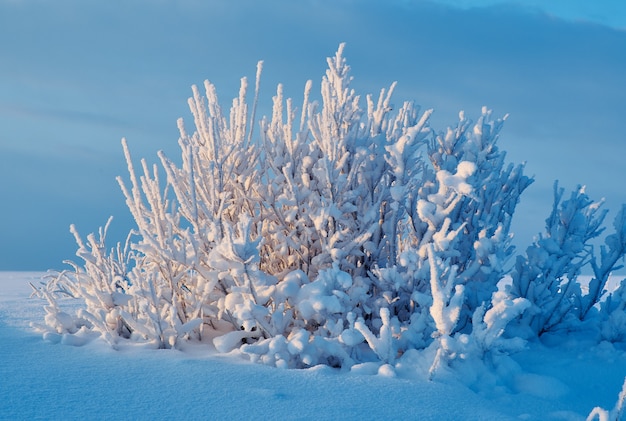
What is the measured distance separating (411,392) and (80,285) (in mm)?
2884

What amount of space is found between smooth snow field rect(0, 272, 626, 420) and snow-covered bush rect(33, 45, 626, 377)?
0.69 feet

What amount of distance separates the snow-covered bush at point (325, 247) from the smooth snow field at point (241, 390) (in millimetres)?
210

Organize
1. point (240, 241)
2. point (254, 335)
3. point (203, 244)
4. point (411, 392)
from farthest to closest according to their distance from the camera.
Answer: point (203, 244), point (254, 335), point (240, 241), point (411, 392)

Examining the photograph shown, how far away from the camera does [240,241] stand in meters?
3.62

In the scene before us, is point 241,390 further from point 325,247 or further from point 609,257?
point 609,257

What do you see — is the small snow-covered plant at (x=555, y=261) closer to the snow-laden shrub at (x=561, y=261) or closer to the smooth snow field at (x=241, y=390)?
the snow-laden shrub at (x=561, y=261)

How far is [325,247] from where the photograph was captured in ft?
14.5

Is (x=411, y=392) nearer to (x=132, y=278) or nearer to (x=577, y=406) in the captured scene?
(x=577, y=406)

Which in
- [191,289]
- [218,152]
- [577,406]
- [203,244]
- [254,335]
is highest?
[218,152]

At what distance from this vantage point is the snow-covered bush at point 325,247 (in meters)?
3.86

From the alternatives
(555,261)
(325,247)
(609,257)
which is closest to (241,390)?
(325,247)

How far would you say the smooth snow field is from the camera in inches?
113

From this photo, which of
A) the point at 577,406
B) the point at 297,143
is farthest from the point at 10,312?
the point at 577,406

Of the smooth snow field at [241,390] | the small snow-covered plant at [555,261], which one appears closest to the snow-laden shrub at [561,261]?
the small snow-covered plant at [555,261]
